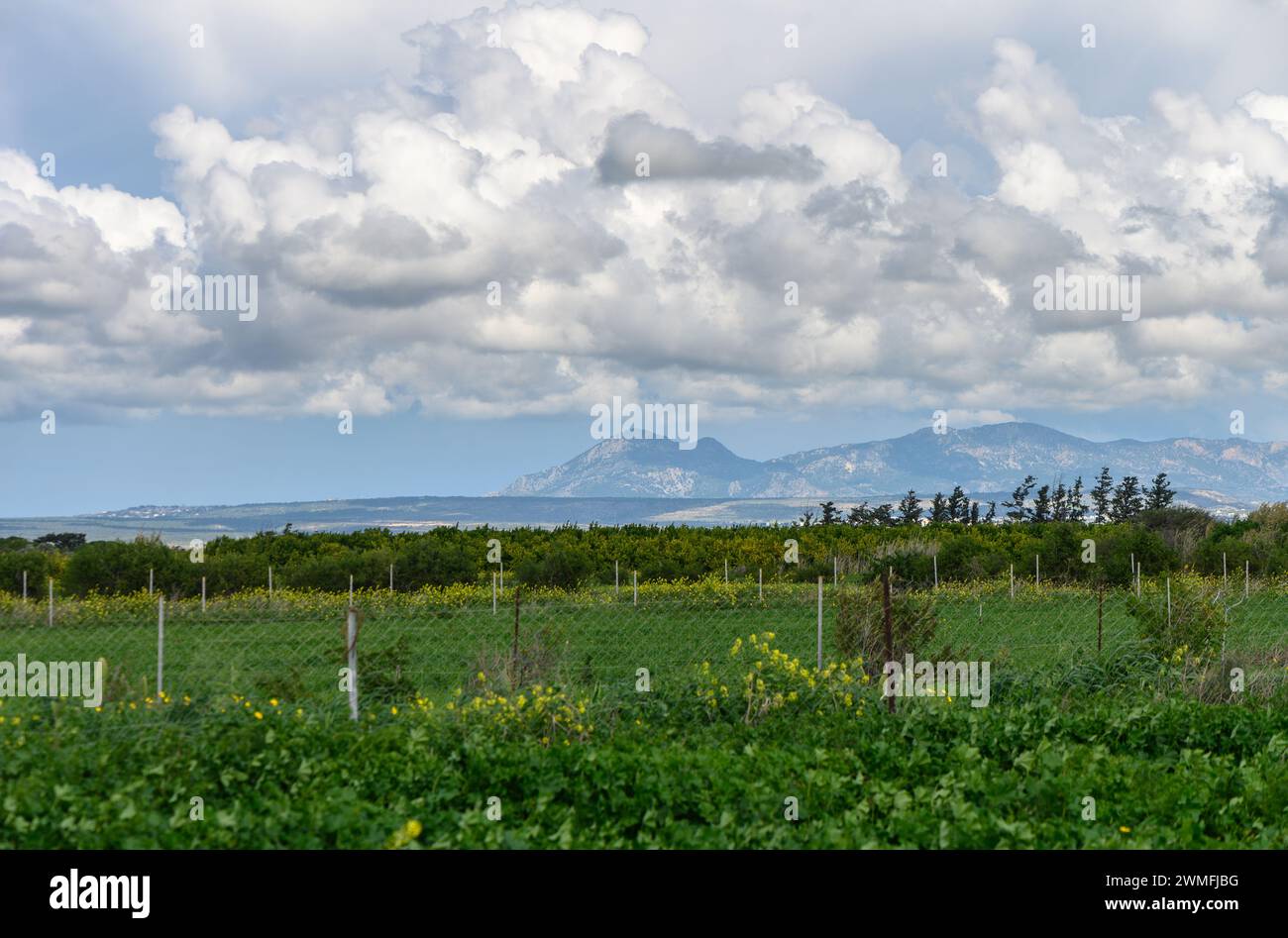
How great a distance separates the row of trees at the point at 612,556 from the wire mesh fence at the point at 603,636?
12.0ft

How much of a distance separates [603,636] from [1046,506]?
7128 centimetres

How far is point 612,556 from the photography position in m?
42.2

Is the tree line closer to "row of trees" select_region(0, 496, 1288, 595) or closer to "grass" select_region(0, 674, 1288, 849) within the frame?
"row of trees" select_region(0, 496, 1288, 595)

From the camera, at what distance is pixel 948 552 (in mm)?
40656

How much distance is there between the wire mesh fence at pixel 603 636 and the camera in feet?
33.9

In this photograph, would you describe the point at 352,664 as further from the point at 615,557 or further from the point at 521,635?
the point at 615,557

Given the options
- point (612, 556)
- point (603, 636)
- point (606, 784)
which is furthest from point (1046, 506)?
point (606, 784)

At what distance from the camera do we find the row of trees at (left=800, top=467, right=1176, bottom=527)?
237 ft

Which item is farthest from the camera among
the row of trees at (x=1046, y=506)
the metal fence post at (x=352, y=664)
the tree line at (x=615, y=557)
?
the row of trees at (x=1046, y=506)

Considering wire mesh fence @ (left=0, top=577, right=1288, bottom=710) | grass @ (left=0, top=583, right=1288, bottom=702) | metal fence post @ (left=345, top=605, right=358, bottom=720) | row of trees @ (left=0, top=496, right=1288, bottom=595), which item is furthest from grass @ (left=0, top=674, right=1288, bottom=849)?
row of trees @ (left=0, top=496, right=1288, bottom=595)

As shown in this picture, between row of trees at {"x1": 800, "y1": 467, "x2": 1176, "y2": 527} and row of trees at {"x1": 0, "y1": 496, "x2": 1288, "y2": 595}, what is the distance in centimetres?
1879

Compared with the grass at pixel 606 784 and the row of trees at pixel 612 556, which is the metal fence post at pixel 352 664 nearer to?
the grass at pixel 606 784

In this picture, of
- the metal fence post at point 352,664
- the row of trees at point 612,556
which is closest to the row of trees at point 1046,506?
the row of trees at point 612,556
